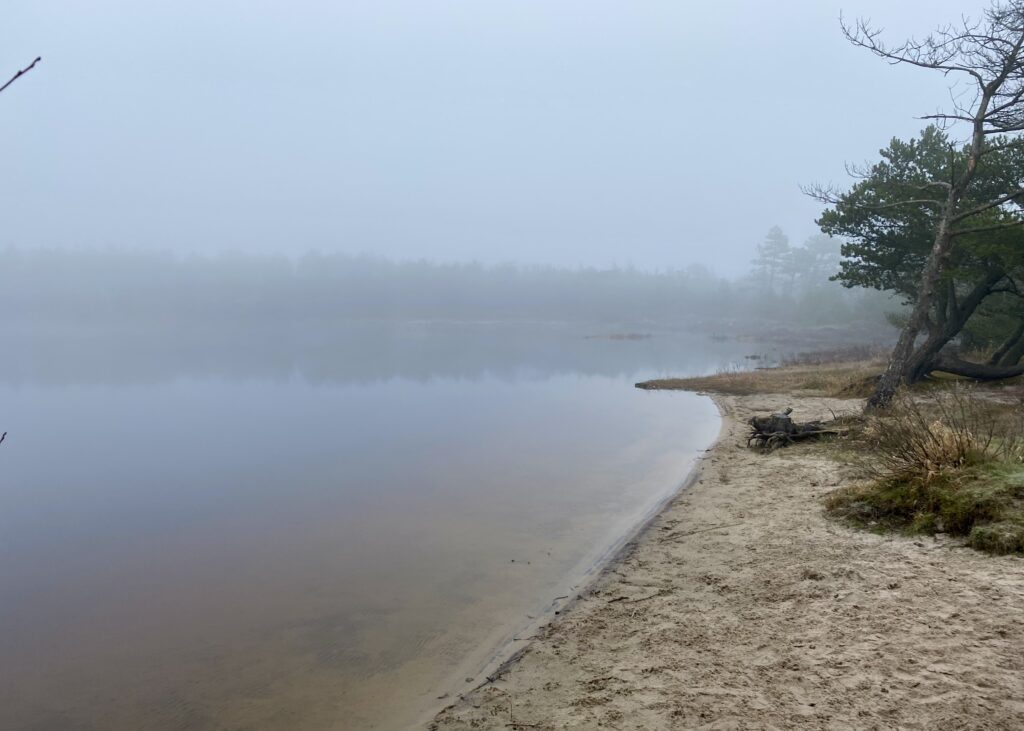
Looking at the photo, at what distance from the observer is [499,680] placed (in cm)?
471

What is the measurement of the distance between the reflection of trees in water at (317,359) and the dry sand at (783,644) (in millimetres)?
22701

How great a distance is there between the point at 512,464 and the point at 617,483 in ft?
7.90

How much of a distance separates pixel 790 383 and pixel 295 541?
62.3 ft

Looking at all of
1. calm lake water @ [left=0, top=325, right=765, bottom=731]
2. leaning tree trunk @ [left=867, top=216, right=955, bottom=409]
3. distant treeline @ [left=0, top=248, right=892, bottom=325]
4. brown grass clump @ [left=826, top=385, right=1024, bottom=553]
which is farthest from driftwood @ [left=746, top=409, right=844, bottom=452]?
distant treeline @ [left=0, top=248, right=892, bottom=325]

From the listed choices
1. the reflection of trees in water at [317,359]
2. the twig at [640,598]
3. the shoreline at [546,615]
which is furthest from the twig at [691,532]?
the reflection of trees in water at [317,359]

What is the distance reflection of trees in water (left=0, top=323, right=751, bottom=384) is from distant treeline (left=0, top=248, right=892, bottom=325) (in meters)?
39.2

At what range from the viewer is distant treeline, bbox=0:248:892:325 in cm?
9744

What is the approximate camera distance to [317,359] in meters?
36.7

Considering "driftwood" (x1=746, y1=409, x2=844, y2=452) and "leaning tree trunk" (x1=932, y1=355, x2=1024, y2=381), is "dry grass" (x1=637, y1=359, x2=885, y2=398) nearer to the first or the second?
"leaning tree trunk" (x1=932, y1=355, x2=1024, y2=381)

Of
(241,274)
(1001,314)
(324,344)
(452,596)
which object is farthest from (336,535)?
(241,274)

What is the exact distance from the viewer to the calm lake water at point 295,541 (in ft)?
16.6

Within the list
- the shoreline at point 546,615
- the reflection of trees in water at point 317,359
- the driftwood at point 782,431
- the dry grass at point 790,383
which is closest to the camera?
the shoreline at point 546,615

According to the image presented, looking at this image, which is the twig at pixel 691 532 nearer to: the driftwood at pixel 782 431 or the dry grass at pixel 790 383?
the driftwood at pixel 782 431

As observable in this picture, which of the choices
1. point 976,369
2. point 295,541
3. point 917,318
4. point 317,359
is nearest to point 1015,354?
point 976,369
